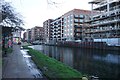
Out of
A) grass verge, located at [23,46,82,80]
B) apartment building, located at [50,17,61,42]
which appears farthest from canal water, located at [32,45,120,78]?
apartment building, located at [50,17,61,42]

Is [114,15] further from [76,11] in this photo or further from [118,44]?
[76,11]

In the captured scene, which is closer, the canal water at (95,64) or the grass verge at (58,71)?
the grass verge at (58,71)

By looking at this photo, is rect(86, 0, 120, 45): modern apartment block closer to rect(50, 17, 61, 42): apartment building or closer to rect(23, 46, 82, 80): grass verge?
rect(50, 17, 61, 42): apartment building

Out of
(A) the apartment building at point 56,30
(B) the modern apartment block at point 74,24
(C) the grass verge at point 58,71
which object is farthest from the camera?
(A) the apartment building at point 56,30

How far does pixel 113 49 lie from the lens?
206 feet

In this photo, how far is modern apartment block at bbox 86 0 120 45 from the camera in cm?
7231

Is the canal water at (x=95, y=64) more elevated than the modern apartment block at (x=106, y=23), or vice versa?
the modern apartment block at (x=106, y=23)

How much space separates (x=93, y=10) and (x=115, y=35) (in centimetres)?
3252

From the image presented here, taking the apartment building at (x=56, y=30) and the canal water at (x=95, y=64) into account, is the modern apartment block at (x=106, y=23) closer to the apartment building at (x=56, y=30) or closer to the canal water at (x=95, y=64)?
the canal water at (x=95, y=64)

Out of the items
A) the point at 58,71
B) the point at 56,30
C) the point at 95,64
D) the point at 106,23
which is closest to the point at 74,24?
the point at 56,30

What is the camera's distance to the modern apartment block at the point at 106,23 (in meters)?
72.3

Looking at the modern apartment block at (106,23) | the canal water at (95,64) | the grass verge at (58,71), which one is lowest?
the canal water at (95,64)

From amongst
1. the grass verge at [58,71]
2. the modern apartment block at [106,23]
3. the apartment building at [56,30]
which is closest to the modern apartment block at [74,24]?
the apartment building at [56,30]

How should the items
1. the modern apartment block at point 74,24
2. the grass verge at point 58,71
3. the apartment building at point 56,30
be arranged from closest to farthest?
1. the grass verge at point 58,71
2. the modern apartment block at point 74,24
3. the apartment building at point 56,30
